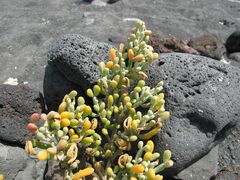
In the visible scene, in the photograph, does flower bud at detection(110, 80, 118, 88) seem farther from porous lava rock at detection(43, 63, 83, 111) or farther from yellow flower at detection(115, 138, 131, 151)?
porous lava rock at detection(43, 63, 83, 111)

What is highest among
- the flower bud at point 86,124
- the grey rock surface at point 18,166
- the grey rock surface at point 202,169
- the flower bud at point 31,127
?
the flower bud at point 31,127

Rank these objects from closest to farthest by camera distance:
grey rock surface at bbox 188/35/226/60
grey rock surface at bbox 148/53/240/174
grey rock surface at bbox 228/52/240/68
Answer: grey rock surface at bbox 148/53/240/174 < grey rock surface at bbox 188/35/226/60 < grey rock surface at bbox 228/52/240/68

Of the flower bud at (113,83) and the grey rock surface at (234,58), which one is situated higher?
the flower bud at (113,83)

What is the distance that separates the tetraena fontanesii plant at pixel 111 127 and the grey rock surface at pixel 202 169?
71 centimetres

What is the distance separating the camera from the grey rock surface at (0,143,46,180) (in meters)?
2.42

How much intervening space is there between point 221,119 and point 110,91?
101cm

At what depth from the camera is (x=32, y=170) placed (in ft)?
8.14

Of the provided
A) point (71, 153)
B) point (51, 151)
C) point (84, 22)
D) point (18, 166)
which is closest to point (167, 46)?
point (84, 22)

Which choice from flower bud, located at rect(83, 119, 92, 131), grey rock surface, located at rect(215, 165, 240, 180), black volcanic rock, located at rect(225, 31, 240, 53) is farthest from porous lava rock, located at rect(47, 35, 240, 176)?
black volcanic rock, located at rect(225, 31, 240, 53)

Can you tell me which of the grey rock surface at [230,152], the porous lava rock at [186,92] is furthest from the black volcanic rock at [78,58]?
the grey rock surface at [230,152]

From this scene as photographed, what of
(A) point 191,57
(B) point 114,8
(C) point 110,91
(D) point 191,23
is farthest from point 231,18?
(C) point 110,91

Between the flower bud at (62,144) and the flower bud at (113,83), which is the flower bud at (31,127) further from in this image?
the flower bud at (113,83)

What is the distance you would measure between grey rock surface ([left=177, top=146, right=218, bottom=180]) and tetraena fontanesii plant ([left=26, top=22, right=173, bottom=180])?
71cm

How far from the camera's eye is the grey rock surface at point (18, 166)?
95.2 inches
